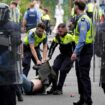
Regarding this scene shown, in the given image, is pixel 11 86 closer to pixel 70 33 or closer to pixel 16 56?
pixel 16 56

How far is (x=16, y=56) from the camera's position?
848 centimetres

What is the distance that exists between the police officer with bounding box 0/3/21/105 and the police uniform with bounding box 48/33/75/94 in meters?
6.02

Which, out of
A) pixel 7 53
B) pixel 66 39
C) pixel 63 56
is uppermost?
pixel 7 53

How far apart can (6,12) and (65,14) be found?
115 ft

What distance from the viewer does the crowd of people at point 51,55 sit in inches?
335

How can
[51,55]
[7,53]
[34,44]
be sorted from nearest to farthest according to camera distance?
[7,53] < [51,55] < [34,44]

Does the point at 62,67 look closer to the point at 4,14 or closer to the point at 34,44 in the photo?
the point at 34,44

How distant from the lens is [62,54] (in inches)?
579

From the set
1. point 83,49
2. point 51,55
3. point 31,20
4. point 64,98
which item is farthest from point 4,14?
point 31,20

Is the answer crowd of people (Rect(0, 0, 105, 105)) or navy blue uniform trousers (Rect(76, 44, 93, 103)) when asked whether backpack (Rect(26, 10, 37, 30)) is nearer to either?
crowd of people (Rect(0, 0, 105, 105))

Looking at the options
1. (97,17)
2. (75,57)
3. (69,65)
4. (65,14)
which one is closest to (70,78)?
(97,17)

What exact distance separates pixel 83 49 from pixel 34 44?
3.08 m

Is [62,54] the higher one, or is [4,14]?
[4,14]

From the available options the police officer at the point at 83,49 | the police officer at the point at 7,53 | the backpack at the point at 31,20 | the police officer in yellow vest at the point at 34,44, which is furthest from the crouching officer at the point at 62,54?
the backpack at the point at 31,20
